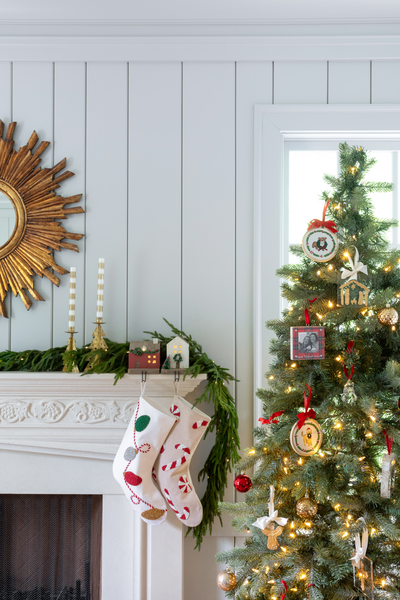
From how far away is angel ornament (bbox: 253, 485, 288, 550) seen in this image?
114 centimetres

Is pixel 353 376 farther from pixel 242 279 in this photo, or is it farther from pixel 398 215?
pixel 398 215

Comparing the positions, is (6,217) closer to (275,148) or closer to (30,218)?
(30,218)

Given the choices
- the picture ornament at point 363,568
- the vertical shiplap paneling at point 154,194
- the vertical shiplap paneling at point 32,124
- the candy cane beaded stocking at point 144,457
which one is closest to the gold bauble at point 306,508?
the picture ornament at point 363,568

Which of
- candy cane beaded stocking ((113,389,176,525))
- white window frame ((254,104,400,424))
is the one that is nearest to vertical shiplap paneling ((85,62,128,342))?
candy cane beaded stocking ((113,389,176,525))

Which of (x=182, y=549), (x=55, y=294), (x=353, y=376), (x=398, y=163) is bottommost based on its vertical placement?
(x=182, y=549)

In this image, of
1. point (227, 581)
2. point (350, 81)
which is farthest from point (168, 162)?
point (227, 581)

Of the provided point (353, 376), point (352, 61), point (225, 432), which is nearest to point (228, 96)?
point (352, 61)

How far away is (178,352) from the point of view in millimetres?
1446

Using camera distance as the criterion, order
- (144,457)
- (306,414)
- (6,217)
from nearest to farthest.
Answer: (306,414) < (144,457) < (6,217)

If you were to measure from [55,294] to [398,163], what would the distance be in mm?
1519

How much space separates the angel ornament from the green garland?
265 millimetres

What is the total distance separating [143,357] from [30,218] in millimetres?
744

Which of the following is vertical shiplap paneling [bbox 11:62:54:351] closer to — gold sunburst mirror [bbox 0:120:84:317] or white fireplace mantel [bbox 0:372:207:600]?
gold sunburst mirror [bbox 0:120:84:317]

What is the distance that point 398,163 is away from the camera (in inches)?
67.6
